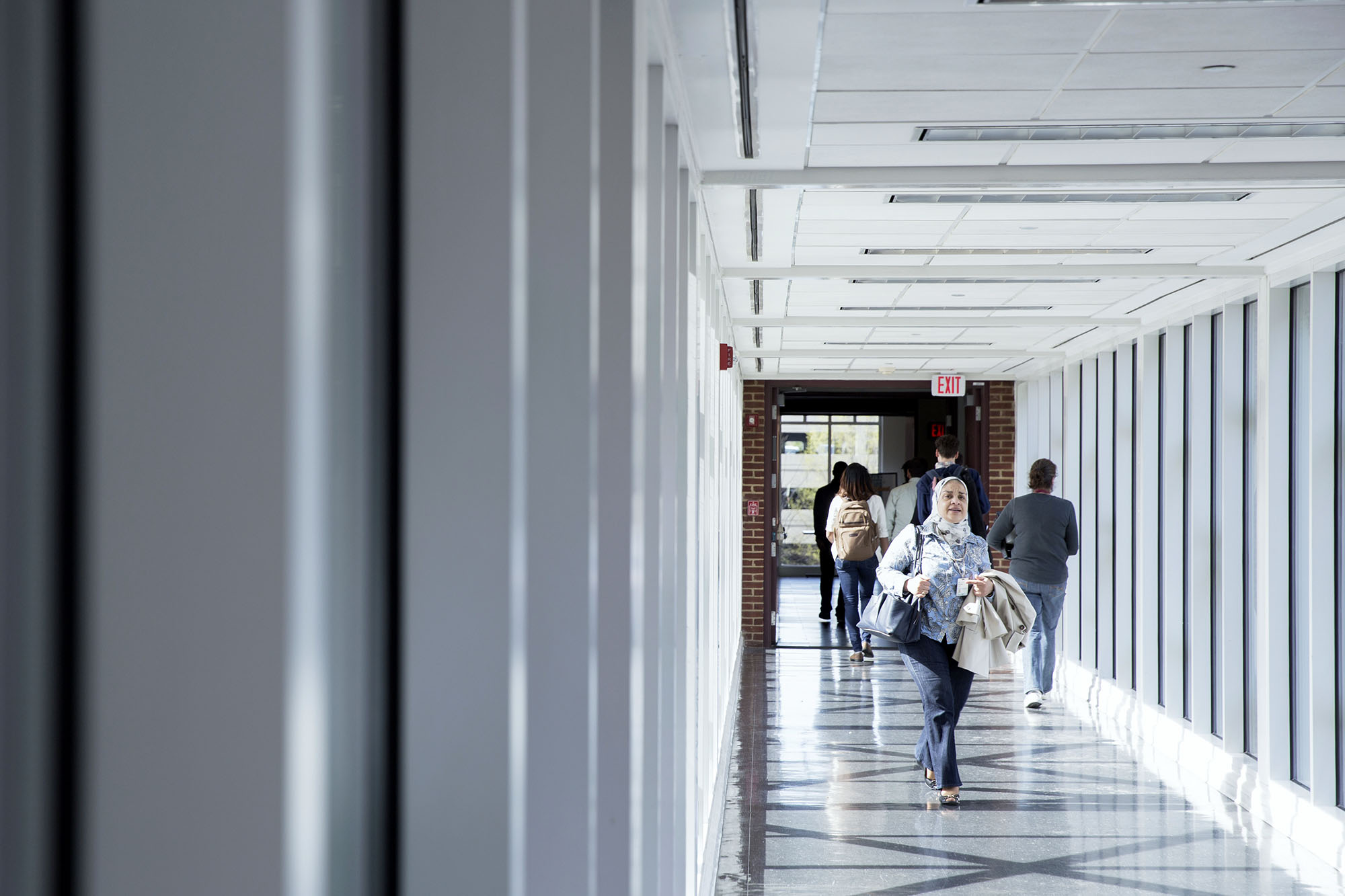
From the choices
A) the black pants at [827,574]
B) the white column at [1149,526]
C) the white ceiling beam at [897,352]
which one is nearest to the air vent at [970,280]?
the white column at [1149,526]

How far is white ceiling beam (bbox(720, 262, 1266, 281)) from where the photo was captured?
5.66 metres

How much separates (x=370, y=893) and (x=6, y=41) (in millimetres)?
754

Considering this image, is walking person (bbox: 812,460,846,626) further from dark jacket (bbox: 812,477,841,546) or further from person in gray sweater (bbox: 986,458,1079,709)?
person in gray sweater (bbox: 986,458,1079,709)

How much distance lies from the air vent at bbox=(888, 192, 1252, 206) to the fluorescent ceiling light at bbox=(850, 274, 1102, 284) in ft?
5.06

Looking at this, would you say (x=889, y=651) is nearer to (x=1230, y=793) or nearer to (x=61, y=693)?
(x=1230, y=793)

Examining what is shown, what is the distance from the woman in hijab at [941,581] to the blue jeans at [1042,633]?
2.72m

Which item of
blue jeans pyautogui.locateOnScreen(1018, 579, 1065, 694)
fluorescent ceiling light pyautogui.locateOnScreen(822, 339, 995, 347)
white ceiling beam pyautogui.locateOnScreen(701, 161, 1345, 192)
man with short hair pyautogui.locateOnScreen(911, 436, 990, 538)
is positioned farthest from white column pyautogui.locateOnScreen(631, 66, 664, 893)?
fluorescent ceiling light pyautogui.locateOnScreen(822, 339, 995, 347)

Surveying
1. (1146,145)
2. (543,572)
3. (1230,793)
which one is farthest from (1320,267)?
(543,572)

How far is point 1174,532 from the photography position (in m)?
7.35

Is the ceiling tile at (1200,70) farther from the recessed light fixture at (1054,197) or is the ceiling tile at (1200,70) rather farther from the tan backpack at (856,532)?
the tan backpack at (856,532)

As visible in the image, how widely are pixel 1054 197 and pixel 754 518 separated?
8402 millimetres

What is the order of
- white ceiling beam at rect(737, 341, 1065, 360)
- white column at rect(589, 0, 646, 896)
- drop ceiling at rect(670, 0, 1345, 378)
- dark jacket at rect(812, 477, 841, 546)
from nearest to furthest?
white column at rect(589, 0, 646, 896) < drop ceiling at rect(670, 0, 1345, 378) < white ceiling beam at rect(737, 341, 1065, 360) < dark jacket at rect(812, 477, 841, 546)

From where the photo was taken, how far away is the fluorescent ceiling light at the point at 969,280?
5.85m

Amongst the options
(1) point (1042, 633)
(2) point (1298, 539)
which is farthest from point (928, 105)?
(1) point (1042, 633)
